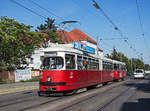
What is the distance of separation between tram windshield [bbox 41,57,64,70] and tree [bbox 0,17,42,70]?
2249 centimetres

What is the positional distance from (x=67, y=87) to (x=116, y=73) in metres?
16.1

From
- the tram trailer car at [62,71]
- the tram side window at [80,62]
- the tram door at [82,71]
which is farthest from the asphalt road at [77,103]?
the tram side window at [80,62]

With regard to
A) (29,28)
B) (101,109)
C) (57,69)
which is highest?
(29,28)

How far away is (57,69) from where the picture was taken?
12656 mm

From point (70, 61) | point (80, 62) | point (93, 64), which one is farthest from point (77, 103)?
point (93, 64)

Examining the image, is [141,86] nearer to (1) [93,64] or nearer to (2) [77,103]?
(1) [93,64]

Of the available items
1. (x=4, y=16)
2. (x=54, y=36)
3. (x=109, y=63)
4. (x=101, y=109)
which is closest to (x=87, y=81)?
(x=101, y=109)

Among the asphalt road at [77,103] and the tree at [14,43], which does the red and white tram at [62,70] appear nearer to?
the asphalt road at [77,103]

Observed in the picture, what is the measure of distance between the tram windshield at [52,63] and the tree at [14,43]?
22493 mm

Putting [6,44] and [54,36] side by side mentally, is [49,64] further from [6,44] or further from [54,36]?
[54,36]

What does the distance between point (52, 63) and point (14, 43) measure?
25239 mm

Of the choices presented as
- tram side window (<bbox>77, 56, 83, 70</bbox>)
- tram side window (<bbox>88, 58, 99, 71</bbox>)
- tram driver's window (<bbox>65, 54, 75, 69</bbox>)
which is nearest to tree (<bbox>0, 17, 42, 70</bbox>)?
tram side window (<bbox>88, 58, 99, 71</bbox>)

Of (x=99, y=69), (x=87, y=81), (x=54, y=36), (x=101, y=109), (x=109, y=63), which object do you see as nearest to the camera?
(x=101, y=109)

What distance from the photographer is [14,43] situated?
36.7 m
